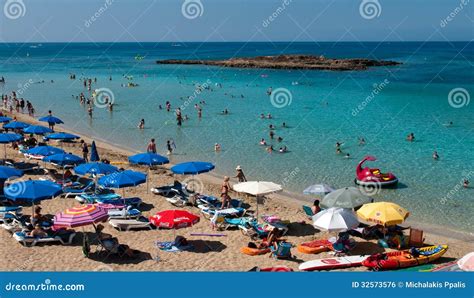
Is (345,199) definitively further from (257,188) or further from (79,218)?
(79,218)

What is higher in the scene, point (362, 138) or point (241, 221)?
point (362, 138)

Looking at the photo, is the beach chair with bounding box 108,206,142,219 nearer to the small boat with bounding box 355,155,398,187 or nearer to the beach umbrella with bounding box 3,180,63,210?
the beach umbrella with bounding box 3,180,63,210

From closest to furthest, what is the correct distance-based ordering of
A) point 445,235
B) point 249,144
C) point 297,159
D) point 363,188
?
1. point 445,235
2. point 363,188
3. point 297,159
4. point 249,144

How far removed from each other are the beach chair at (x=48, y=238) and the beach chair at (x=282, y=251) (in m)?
5.34

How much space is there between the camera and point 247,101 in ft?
151

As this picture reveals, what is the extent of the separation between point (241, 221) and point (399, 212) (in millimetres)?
4439

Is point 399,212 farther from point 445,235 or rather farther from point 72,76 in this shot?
point 72,76

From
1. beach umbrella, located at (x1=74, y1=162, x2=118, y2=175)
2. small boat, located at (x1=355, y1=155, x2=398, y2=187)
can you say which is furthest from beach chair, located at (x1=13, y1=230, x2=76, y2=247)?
small boat, located at (x1=355, y1=155, x2=398, y2=187)

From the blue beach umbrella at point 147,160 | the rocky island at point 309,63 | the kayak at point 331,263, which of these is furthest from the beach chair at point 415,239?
the rocky island at point 309,63

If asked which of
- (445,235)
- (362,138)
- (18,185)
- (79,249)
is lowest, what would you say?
(79,249)

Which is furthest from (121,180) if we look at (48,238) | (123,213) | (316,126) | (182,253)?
(316,126)

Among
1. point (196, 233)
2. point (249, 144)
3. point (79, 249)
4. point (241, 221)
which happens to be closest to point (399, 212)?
point (241, 221)

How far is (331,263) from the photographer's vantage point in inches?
475

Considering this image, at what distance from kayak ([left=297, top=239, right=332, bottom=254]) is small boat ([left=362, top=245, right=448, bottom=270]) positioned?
53.7 inches
